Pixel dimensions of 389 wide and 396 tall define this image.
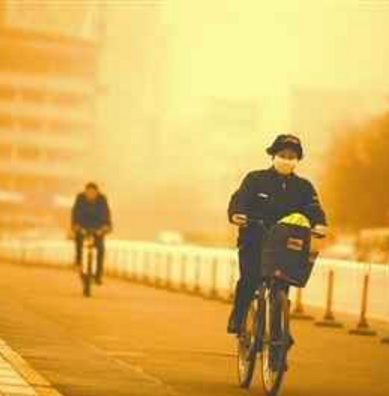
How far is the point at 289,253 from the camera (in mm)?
12195

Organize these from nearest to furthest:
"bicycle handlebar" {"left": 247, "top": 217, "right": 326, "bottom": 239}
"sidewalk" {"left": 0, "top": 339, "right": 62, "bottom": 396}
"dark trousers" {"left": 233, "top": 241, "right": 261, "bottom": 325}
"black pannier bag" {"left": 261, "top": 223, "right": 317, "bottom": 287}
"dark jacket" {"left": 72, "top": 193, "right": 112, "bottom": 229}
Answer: "sidewalk" {"left": 0, "top": 339, "right": 62, "bottom": 396}, "black pannier bag" {"left": 261, "top": 223, "right": 317, "bottom": 287}, "bicycle handlebar" {"left": 247, "top": 217, "right": 326, "bottom": 239}, "dark trousers" {"left": 233, "top": 241, "right": 261, "bottom": 325}, "dark jacket" {"left": 72, "top": 193, "right": 112, "bottom": 229}

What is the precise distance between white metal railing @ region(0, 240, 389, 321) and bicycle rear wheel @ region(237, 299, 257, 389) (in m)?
9.97

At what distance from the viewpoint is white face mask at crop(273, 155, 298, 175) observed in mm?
12742

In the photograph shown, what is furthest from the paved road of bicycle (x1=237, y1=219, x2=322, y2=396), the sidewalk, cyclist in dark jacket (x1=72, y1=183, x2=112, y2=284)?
cyclist in dark jacket (x1=72, y1=183, x2=112, y2=284)

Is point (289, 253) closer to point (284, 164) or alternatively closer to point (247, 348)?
point (284, 164)

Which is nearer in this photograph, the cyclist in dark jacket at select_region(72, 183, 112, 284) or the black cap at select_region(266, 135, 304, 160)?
the black cap at select_region(266, 135, 304, 160)

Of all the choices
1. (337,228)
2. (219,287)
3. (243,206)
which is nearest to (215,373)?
(243,206)

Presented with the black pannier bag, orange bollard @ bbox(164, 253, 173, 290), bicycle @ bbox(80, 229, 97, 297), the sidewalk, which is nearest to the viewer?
the sidewalk

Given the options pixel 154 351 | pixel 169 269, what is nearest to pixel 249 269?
pixel 154 351

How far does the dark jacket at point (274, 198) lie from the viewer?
12727 millimetres

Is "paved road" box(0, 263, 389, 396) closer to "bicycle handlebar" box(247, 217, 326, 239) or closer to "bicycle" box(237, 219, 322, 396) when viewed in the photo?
"bicycle" box(237, 219, 322, 396)

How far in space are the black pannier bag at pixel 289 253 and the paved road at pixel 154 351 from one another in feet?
2.90

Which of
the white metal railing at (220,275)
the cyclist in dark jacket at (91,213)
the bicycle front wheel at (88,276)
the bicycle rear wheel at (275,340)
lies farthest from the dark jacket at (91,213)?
the bicycle rear wheel at (275,340)

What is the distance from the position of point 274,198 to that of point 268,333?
978mm
